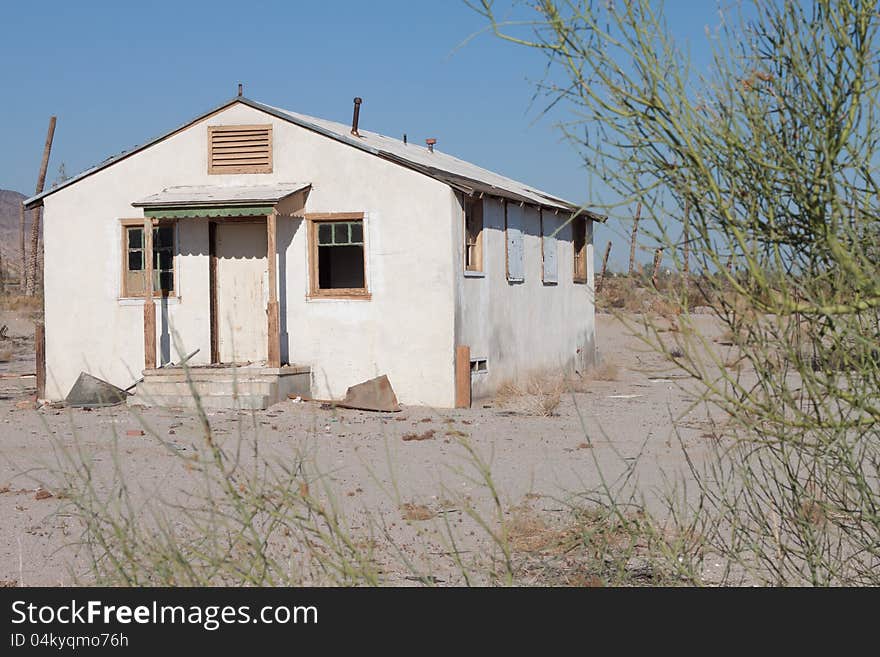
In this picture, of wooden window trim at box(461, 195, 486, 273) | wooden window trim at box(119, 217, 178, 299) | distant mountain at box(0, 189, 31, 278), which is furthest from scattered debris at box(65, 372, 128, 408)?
distant mountain at box(0, 189, 31, 278)

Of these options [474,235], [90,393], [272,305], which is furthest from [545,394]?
[90,393]

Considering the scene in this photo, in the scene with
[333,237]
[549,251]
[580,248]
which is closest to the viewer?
[333,237]

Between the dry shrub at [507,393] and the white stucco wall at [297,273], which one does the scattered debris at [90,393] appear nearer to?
the white stucco wall at [297,273]

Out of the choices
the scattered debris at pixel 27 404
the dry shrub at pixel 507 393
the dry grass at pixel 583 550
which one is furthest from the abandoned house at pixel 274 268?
the dry grass at pixel 583 550

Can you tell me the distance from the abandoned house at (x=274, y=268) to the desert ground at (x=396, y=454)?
34.1 inches

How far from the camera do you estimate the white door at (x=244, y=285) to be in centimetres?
1702

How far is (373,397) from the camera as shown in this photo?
15719 mm

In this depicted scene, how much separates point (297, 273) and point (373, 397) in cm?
236

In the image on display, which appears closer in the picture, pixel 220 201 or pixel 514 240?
pixel 220 201

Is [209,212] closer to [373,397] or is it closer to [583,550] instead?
[373,397]

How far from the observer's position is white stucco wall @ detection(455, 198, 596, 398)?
1675cm
